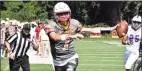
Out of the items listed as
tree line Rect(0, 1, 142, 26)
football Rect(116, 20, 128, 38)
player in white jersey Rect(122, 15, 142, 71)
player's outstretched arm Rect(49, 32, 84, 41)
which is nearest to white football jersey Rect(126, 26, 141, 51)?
player in white jersey Rect(122, 15, 142, 71)

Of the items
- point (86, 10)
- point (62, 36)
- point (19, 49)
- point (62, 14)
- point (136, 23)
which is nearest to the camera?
point (62, 36)

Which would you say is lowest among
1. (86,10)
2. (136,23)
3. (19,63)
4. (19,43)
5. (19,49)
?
(19,63)

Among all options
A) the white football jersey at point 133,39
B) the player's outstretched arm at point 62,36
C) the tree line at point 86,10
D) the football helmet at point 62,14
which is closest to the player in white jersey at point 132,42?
the white football jersey at point 133,39

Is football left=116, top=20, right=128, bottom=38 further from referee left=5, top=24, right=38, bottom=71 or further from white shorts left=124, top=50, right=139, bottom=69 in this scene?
referee left=5, top=24, right=38, bottom=71

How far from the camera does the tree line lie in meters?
43.3

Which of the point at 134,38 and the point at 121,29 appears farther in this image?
the point at 134,38

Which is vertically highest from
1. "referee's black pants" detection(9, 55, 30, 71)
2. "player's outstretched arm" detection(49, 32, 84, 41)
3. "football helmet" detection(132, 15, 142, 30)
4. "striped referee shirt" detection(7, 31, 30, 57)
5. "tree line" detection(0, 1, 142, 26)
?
"tree line" detection(0, 1, 142, 26)

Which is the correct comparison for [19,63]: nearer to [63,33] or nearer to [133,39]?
[133,39]

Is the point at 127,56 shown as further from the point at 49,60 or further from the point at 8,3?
the point at 8,3

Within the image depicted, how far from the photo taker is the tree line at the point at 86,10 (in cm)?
4334

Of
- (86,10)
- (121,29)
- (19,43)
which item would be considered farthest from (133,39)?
(86,10)

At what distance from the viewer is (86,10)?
147ft

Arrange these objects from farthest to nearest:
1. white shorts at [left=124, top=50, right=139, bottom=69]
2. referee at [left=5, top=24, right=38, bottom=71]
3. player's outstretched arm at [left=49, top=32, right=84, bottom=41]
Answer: white shorts at [left=124, top=50, right=139, bottom=69] < referee at [left=5, top=24, right=38, bottom=71] < player's outstretched arm at [left=49, top=32, right=84, bottom=41]

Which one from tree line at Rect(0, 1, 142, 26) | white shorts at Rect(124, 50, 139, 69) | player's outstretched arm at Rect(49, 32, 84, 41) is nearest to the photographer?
player's outstretched arm at Rect(49, 32, 84, 41)
